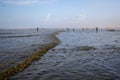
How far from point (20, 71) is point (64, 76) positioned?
2.96 meters

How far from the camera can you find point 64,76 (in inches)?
337

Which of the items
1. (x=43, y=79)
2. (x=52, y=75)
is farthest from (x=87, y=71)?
(x=43, y=79)

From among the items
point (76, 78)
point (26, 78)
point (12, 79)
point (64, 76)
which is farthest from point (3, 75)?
point (76, 78)

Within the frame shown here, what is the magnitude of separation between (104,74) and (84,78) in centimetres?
133

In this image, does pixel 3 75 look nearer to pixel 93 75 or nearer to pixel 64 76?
pixel 64 76

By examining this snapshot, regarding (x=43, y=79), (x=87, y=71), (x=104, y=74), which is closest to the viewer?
(x=43, y=79)

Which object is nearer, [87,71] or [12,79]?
[12,79]

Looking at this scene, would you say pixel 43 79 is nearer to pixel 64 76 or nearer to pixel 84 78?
pixel 64 76

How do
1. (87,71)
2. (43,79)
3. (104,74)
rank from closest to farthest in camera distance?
(43,79) < (104,74) < (87,71)

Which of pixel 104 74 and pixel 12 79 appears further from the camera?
pixel 104 74

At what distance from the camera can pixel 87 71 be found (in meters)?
9.54

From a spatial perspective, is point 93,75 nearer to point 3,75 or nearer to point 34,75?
point 34,75

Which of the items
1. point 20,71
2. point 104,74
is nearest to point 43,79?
point 20,71

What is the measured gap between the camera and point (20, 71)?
388 inches
